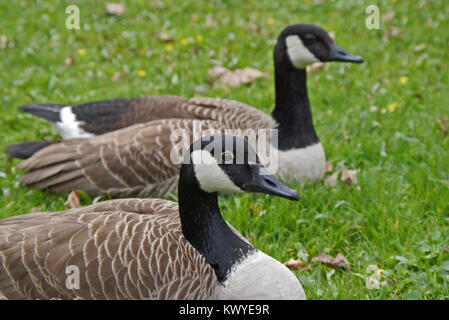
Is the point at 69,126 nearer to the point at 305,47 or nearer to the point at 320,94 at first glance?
the point at 305,47

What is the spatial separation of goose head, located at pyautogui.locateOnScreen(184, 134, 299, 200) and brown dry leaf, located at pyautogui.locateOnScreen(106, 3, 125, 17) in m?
6.31

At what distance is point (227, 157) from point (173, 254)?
60cm

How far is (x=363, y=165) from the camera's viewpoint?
185 inches

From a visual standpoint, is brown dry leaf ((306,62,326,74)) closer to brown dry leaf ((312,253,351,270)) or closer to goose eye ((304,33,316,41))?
goose eye ((304,33,316,41))

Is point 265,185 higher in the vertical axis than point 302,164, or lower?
higher

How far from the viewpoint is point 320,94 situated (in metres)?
5.93

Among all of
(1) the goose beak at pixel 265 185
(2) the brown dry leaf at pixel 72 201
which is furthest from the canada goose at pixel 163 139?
(1) the goose beak at pixel 265 185

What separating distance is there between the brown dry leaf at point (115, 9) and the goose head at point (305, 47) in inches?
186

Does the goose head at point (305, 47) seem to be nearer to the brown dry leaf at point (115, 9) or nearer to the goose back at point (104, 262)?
the goose back at point (104, 262)

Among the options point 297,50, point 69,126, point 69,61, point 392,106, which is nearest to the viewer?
point 297,50

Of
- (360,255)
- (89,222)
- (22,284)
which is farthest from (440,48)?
(22,284)

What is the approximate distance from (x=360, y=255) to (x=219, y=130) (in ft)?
5.09

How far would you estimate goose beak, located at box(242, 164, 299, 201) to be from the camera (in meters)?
2.69

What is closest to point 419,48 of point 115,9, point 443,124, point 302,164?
point 443,124
